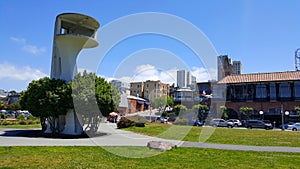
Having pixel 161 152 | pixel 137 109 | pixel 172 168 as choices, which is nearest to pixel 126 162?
pixel 172 168

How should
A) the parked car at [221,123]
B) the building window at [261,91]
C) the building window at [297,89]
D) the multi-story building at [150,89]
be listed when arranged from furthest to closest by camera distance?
the building window at [261,91] < the building window at [297,89] < the parked car at [221,123] < the multi-story building at [150,89]

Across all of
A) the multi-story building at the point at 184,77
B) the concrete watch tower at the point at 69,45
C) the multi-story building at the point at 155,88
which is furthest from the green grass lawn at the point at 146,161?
the multi-story building at the point at 155,88

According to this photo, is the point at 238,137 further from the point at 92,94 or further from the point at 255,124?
the point at 255,124

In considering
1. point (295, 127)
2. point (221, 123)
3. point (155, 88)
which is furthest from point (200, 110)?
point (155, 88)

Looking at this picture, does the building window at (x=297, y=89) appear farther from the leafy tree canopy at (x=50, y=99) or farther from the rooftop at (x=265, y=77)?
the leafy tree canopy at (x=50, y=99)

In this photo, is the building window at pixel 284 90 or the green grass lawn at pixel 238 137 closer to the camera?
the green grass lawn at pixel 238 137

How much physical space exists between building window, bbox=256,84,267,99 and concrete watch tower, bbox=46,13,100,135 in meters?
44.6

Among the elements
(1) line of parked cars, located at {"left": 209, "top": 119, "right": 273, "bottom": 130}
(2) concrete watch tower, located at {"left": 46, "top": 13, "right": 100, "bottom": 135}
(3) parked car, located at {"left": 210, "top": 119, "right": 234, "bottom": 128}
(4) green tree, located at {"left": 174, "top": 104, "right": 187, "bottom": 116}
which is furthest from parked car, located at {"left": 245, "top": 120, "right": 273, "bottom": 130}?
(2) concrete watch tower, located at {"left": 46, "top": 13, "right": 100, "bottom": 135}

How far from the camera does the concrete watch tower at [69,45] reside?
23.7 m

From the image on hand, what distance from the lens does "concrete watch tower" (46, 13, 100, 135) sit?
23.7 meters

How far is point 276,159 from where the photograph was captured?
11.6 meters

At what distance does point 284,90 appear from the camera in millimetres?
56031

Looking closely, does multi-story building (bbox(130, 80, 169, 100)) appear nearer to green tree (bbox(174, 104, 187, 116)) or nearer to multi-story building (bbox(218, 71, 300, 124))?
green tree (bbox(174, 104, 187, 116))

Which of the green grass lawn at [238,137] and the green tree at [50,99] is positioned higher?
the green tree at [50,99]
